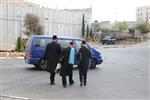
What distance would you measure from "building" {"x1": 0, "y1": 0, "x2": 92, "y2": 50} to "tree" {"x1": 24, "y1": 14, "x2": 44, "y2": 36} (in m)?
0.83

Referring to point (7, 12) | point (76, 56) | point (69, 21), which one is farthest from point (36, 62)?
point (69, 21)

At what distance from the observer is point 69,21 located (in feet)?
212

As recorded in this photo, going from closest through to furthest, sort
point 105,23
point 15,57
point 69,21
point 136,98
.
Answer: point 136,98, point 15,57, point 69,21, point 105,23

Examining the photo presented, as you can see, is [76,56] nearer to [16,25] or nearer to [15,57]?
[15,57]

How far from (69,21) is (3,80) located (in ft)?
159

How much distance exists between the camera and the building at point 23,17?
4541 centimetres

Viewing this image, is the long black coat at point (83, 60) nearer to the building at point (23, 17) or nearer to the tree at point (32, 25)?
the building at point (23, 17)

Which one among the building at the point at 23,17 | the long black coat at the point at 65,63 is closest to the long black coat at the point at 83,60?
the long black coat at the point at 65,63

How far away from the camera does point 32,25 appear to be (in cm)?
4775

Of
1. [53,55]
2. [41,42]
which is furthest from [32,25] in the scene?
[53,55]

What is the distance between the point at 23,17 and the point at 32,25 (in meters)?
1.80

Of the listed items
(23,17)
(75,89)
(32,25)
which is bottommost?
(75,89)

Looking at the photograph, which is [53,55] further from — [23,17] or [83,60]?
[23,17]

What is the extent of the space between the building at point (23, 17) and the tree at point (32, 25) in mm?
826
